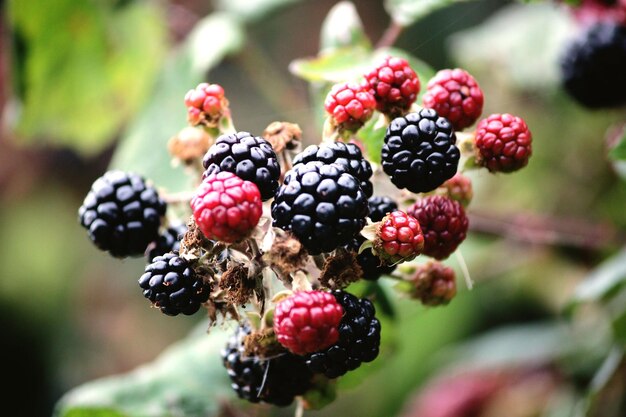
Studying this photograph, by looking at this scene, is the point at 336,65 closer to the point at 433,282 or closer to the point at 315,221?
the point at 433,282

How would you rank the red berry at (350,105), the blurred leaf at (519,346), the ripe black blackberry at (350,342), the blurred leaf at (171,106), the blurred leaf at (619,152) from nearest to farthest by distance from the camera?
the ripe black blackberry at (350,342), the red berry at (350,105), the blurred leaf at (619,152), the blurred leaf at (171,106), the blurred leaf at (519,346)

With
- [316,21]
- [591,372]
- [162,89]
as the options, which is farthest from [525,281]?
[316,21]

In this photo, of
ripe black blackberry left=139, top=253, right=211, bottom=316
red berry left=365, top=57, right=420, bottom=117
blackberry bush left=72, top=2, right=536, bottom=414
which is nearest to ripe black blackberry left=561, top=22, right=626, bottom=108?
blackberry bush left=72, top=2, right=536, bottom=414

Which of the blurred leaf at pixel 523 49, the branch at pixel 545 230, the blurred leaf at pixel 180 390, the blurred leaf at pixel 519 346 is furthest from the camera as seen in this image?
the blurred leaf at pixel 523 49

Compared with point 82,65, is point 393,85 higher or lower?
lower

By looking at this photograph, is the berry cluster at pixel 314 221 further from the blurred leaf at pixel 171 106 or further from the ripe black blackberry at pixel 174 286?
the blurred leaf at pixel 171 106

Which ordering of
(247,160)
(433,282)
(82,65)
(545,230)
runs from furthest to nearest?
(82,65)
(545,230)
(433,282)
(247,160)

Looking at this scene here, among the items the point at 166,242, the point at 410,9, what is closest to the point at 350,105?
the point at 166,242

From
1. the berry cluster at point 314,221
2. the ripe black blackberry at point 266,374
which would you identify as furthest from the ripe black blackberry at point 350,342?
the ripe black blackberry at point 266,374
